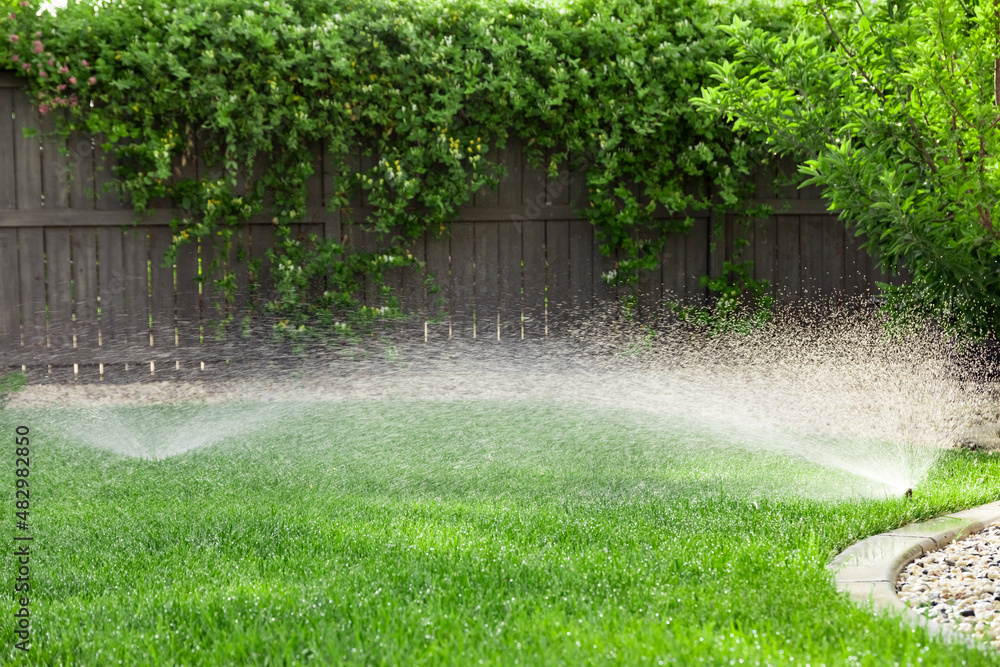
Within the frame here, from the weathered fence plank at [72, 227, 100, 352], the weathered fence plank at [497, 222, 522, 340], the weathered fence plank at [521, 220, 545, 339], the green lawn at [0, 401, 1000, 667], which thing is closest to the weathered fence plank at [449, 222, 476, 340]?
the weathered fence plank at [497, 222, 522, 340]

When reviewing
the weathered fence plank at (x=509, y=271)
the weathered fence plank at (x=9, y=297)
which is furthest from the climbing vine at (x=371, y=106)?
the weathered fence plank at (x=9, y=297)

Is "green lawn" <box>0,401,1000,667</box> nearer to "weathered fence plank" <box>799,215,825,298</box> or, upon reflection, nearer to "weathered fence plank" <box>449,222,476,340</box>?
"weathered fence plank" <box>449,222,476,340</box>

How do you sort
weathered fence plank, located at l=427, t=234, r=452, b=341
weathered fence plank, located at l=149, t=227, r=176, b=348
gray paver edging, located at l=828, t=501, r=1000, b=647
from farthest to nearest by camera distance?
weathered fence plank, located at l=427, t=234, r=452, b=341 → weathered fence plank, located at l=149, t=227, r=176, b=348 → gray paver edging, located at l=828, t=501, r=1000, b=647

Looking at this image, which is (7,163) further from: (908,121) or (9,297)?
(908,121)

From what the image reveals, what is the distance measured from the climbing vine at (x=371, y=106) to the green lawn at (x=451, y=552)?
215 centimetres

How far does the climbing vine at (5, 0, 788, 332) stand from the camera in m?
7.02

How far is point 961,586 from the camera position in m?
2.98

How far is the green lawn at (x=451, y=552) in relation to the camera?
94.8 inches

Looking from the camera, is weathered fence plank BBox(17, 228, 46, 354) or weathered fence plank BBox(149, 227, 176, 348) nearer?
weathered fence plank BBox(17, 228, 46, 354)

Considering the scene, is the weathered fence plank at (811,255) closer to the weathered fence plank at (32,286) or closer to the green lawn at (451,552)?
the green lawn at (451,552)

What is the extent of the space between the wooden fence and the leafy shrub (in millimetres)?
2497

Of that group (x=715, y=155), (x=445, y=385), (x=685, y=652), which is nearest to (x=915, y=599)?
(x=685, y=652)

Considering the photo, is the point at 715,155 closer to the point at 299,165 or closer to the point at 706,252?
A: the point at 706,252

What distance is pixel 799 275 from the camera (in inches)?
324
